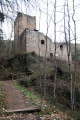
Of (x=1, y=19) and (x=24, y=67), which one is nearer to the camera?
(x=1, y=19)

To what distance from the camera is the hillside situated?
909 centimetres

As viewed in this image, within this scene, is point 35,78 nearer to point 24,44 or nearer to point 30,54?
point 30,54

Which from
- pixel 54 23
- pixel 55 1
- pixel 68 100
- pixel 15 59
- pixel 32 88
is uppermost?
pixel 55 1

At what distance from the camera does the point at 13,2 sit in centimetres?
309

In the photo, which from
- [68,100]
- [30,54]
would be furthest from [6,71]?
[68,100]

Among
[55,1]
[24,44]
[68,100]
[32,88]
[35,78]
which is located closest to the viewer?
[55,1]

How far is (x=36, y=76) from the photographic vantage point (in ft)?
37.4

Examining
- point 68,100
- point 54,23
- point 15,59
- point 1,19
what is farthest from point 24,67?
point 1,19

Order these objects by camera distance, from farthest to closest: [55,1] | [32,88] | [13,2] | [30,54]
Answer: [30,54] → [32,88] → [55,1] → [13,2]

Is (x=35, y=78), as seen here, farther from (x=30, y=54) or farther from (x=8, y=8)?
(x=8, y=8)

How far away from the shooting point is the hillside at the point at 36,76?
9.09 metres

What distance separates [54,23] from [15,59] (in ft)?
A: 34.1

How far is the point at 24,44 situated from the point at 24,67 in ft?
13.2

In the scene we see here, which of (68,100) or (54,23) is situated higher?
(54,23)
